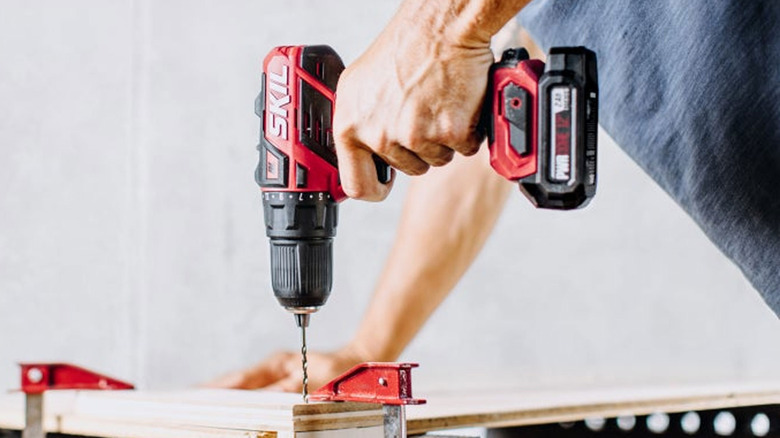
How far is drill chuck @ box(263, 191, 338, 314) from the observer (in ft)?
3.40

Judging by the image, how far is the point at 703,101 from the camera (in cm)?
110

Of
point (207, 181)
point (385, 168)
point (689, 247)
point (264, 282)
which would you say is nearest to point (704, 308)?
point (689, 247)

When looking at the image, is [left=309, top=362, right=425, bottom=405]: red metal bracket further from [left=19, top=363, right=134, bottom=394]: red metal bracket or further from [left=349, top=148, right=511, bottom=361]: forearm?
[left=349, top=148, right=511, bottom=361]: forearm

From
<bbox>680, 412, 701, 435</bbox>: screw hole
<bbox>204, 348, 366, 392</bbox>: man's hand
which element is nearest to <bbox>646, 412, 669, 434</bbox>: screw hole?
<bbox>680, 412, 701, 435</bbox>: screw hole

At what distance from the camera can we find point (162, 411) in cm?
101

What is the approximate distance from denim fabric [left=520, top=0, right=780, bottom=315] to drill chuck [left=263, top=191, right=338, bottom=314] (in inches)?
14.7

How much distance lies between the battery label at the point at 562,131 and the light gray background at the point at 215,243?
2.20m

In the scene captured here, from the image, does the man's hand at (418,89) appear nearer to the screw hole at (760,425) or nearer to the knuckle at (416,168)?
the knuckle at (416,168)

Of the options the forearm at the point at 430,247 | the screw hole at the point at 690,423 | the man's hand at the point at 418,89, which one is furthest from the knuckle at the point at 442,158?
the screw hole at the point at 690,423

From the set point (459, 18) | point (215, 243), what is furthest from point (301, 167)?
point (215, 243)

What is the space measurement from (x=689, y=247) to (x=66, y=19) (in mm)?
2052

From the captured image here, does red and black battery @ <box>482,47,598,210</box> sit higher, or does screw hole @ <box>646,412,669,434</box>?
red and black battery @ <box>482,47,598,210</box>

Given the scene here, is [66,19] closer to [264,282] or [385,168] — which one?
[264,282]

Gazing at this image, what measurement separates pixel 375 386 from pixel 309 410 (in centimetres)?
6
